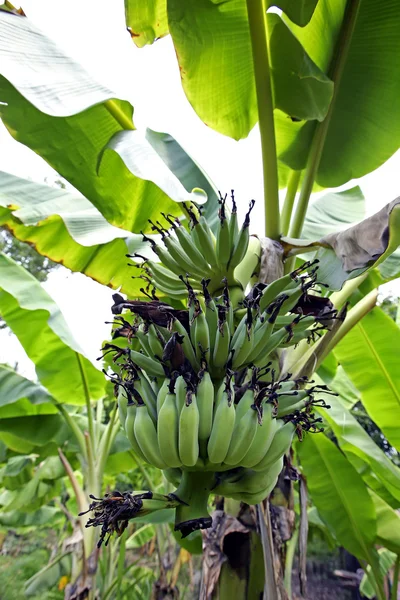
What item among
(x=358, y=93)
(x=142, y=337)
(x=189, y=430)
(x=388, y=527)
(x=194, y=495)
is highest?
(x=358, y=93)

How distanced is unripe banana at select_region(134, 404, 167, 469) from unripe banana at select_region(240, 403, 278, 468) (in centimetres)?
17

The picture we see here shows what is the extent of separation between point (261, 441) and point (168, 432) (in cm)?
19

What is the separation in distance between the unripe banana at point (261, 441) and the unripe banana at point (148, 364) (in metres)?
0.24

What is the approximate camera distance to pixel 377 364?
6.41 ft

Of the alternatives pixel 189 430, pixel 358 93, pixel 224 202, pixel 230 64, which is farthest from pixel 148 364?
pixel 358 93

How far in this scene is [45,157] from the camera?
5.04 feet

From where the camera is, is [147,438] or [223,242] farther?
[223,242]

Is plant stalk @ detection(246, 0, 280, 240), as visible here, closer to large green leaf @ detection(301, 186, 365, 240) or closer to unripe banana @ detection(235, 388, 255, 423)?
large green leaf @ detection(301, 186, 365, 240)

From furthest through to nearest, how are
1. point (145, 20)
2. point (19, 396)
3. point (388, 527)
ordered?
point (19, 396)
point (388, 527)
point (145, 20)

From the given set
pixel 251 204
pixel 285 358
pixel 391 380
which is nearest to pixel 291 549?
pixel 391 380

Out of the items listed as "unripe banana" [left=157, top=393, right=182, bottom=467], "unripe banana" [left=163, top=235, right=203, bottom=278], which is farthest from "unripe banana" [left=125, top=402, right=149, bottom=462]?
"unripe banana" [left=163, top=235, right=203, bottom=278]

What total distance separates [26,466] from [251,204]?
135 inches

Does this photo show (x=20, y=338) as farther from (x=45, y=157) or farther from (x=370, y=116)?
(x=370, y=116)

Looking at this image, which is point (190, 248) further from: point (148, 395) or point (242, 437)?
point (242, 437)
